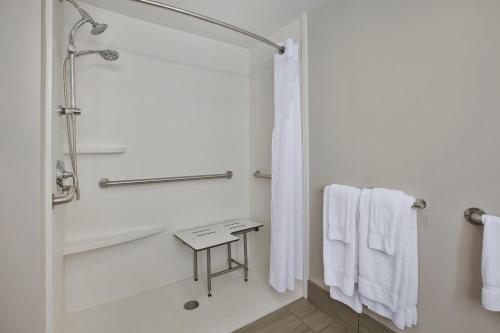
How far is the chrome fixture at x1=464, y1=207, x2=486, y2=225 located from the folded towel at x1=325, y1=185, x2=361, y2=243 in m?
0.47

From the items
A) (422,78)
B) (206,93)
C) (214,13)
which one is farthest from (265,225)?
(214,13)

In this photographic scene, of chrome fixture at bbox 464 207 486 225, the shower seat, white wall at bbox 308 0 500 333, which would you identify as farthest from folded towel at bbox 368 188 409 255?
the shower seat

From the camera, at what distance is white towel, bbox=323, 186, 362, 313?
1.37 metres

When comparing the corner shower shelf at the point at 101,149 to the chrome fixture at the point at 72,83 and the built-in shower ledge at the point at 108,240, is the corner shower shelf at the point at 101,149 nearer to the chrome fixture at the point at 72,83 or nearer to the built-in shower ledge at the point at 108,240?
the chrome fixture at the point at 72,83

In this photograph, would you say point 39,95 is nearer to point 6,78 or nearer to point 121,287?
point 6,78

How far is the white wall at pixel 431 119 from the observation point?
3.24 ft

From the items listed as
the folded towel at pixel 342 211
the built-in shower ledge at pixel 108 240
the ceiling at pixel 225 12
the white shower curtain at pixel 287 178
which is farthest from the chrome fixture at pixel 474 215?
the built-in shower ledge at pixel 108 240

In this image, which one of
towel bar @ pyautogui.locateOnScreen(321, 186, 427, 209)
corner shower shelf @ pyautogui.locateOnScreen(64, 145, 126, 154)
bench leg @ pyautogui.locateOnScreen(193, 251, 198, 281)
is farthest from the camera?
bench leg @ pyautogui.locateOnScreen(193, 251, 198, 281)

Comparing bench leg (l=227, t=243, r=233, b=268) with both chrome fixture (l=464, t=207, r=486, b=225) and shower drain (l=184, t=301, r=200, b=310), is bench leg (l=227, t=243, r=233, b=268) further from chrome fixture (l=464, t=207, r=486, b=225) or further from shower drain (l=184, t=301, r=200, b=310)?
chrome fixture (l=464, t=207, r=486, b=225)

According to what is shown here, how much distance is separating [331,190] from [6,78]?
157 centimetres

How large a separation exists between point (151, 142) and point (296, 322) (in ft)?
5.64

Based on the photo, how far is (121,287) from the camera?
1810 millimetres

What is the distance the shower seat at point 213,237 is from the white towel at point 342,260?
730 millimetres

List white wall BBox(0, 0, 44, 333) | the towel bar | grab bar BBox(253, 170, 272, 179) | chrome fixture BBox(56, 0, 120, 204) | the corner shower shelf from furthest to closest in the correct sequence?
grab bar BBox(253, 170, 272, 179) < the corner shower shelf < chrome fixture BBox(56, 0, 120, 204) < the towel bar < white wall BBox(0, 0, 44, 333)
